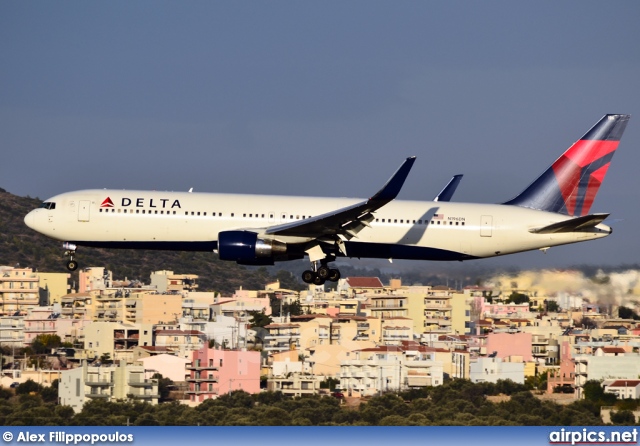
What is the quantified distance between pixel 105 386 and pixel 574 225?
37322 mm

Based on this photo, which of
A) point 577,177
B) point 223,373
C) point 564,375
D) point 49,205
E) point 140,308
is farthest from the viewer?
point 140,308

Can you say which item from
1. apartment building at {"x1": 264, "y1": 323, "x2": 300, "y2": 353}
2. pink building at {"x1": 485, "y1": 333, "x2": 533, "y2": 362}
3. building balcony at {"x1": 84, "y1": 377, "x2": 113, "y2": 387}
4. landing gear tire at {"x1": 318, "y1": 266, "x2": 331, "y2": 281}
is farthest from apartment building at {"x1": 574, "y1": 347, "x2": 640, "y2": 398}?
landing gear tire at {"x1": 318, "y1": 266, "x2": 331, "y2": 281}

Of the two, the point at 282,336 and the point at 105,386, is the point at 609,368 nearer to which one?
the point at 282,336

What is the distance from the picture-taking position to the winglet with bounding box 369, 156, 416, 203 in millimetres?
47278

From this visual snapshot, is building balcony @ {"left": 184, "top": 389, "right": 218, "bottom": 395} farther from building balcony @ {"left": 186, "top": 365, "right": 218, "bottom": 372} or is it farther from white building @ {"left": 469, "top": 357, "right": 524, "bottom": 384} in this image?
white building @ {"left": 469, "top": 357, "right": 524, "bottom": 384}

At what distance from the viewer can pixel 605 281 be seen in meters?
63.5

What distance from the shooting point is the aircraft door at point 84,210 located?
5262 centimetres

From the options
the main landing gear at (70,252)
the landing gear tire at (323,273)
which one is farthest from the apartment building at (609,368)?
the main landing gear at (70,252)

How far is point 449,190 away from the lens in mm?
58375

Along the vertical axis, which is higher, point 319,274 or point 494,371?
point 319,274

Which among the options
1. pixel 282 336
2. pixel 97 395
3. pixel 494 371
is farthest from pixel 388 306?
pixel 97 395

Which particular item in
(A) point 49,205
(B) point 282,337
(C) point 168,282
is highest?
(C) point 168,282

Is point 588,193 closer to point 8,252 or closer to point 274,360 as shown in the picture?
point 274,360

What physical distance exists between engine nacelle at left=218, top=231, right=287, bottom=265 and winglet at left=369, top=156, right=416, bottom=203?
5131 millimetres
